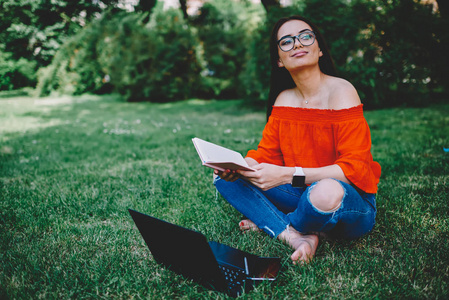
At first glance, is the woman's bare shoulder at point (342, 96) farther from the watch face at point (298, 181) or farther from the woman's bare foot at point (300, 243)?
the woman's bare foot at point (300, 243)

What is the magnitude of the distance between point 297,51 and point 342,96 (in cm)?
40

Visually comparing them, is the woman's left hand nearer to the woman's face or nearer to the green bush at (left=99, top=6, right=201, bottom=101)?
the woman's face

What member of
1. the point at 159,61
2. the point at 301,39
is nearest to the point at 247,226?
the point at 301,39

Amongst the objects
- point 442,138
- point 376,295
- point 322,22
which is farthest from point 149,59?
point 376,295

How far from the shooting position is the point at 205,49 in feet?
40.0

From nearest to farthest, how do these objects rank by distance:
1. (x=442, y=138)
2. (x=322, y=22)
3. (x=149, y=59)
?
(x=442, y=138)
(x=322, y=22)
(x=149, y=59)

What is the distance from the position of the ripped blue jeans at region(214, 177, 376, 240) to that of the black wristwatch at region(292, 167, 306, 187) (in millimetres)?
62

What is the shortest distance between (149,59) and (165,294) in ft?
36.2

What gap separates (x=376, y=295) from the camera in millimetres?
1370

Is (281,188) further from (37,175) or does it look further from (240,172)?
Result: (37,175)

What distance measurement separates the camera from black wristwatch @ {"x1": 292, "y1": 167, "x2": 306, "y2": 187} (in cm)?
168

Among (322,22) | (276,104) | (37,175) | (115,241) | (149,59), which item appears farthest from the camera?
(149,59)

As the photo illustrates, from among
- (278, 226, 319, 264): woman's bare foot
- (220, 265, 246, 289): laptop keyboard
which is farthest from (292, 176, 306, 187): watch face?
(220, 265, 246, 289): laptop keyboard

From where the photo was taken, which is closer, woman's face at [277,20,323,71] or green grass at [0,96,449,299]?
green grass at [0,96,449,299]
